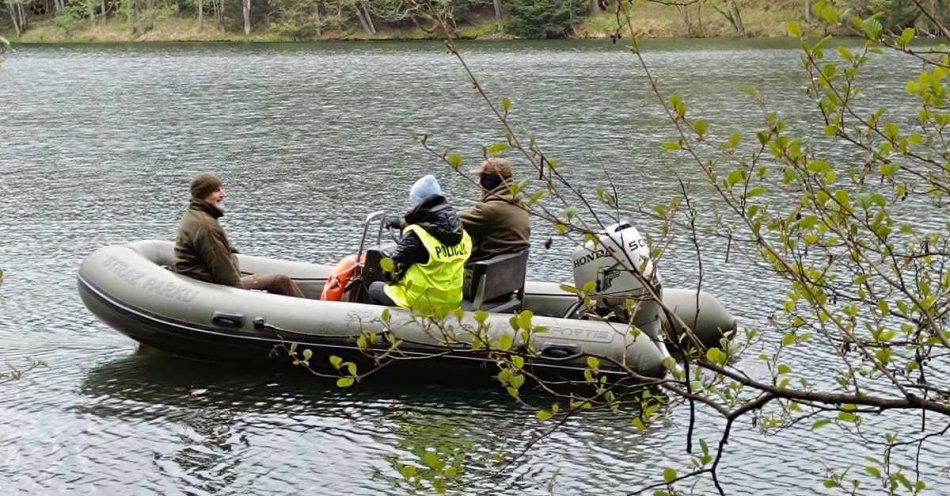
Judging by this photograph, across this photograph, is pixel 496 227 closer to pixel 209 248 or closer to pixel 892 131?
pixel 209 248

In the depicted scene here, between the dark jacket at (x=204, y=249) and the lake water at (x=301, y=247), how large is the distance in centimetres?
73

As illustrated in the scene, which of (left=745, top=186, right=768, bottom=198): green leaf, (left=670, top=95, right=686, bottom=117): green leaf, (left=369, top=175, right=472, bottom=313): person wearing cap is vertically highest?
(left=670, top=95, right=686, bottom=117): green leaf

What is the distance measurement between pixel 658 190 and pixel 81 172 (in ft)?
32.1

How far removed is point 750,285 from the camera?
1188cm

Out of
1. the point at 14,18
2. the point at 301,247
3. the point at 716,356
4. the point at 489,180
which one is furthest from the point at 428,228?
the point at 14,18

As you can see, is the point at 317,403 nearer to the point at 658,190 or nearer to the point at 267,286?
the point at 267,286

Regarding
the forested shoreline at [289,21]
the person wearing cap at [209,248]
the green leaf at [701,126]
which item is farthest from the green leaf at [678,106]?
the forested shoreline at [289,21]

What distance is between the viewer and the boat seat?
8.33 metres

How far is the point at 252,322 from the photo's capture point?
8.74m

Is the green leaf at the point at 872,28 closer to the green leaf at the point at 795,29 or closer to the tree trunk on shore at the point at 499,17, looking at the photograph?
the green leaf at the point at 795,29

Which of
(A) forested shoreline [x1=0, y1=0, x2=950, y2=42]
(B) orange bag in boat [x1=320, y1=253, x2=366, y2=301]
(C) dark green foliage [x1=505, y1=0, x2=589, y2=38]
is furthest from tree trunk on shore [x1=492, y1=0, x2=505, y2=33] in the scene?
(B) orange bag in boat [x1=320, y1=253, x2=366, y2=301]

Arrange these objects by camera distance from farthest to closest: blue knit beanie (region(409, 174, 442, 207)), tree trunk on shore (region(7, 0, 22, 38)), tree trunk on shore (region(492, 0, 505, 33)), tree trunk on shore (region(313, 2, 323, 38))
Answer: tree trunk on shore (region(7, 0, 22, 38))
tree trunk on shore (region(313, 2, 323, 38))
tree trunk on shore (region(492, 0, 505, 33))
blue knit beanie (region(409, 174, 442, 207))

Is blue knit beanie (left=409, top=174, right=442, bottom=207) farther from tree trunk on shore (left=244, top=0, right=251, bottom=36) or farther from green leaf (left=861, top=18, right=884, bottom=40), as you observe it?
tree trunk on shore (left=244, top=0, right=251, bottom=36)

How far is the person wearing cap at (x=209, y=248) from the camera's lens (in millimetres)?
8844
